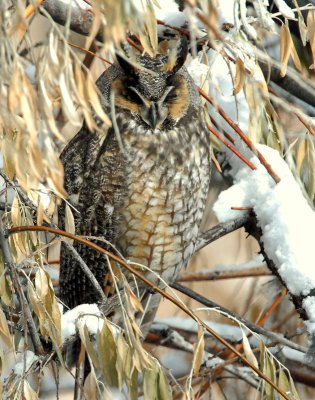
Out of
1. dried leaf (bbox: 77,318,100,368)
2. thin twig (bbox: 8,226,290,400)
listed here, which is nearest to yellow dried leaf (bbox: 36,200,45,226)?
thin twig (bbox: 8,226,290,400)

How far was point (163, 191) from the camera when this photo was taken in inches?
96.6

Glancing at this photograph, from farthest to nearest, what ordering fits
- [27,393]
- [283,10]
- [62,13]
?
[62,13]
[283,10]
[27,393]

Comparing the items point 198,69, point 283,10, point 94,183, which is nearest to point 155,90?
point 198,69

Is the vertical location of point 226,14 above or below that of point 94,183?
above

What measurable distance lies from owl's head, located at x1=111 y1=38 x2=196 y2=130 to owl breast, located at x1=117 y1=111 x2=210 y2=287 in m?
0.06

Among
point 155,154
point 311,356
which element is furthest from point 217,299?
point 311,356

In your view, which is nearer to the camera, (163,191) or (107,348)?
(107,348)

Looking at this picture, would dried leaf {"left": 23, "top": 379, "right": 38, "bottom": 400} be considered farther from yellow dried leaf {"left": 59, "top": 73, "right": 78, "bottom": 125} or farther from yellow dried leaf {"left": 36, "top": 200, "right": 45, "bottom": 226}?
yellow dried leaf {"left": 59, "top": 73, "right": 78, "bottom": 125}

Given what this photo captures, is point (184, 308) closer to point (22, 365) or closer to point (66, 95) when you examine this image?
point (22, 365)

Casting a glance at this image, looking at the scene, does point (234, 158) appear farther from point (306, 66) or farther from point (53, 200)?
point (53, 200)

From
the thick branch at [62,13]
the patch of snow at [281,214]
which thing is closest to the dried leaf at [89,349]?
the patch of snow at [281,214]

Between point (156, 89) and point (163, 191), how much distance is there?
13.2 inches

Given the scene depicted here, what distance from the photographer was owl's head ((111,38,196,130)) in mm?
2234

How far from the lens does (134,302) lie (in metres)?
1.48
